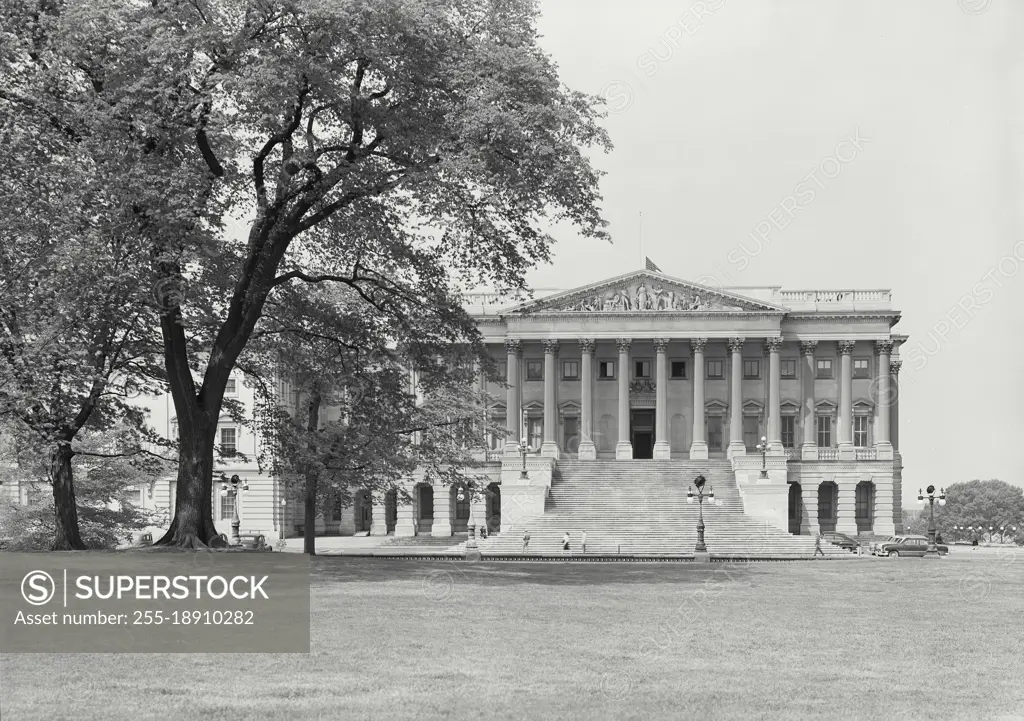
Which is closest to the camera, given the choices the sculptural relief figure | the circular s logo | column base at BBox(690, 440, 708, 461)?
the circular s logo

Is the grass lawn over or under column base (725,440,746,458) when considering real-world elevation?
under

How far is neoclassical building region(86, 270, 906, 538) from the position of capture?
92.1 m

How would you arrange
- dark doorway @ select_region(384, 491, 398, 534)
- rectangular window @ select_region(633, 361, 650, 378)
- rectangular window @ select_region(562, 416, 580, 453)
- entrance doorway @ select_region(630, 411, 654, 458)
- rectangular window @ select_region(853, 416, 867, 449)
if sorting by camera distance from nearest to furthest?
rectangular window @ select_region(853, 416, 867, 449) < rectangular window @ select_region(562, 416, 580, 453) < rectangular window @ select_region(633, 361, 650, 378) < entrance doorway @ select_region(630, 411, 654, 458) < dark doorway @ select_region(384, 491, 398, 534)

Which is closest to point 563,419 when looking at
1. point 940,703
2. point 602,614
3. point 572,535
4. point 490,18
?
point 572,535

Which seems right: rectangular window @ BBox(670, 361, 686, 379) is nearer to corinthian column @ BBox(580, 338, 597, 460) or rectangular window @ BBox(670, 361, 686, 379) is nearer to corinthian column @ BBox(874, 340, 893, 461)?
corinthian column @ BBox(580, 338, 597, 460)

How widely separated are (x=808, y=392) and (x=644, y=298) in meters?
13.1

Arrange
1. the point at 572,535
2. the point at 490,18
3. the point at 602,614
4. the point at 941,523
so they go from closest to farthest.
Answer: the point at 602,614
the point at 490,18
the point at 572,535
the point at 941,523

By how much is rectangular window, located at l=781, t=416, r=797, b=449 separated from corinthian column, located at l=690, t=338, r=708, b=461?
613 cm

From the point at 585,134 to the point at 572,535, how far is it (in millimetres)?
39332

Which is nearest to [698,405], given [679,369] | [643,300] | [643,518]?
[679,369]

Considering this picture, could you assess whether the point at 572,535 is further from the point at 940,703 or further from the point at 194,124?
the point at 940,703

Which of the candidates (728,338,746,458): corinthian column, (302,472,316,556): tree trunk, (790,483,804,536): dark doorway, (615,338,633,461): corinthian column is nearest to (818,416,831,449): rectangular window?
(790,483,804,536): dark doorway

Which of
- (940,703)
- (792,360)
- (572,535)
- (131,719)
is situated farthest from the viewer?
(792,360)

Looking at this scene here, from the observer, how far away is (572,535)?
68312mm
